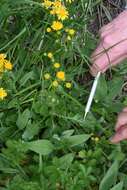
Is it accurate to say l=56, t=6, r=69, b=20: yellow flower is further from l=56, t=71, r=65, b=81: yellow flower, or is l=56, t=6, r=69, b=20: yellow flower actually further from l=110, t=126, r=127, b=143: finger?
l=110, t=126, r=127, b=143: finger

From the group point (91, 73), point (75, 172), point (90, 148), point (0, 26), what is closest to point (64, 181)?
point (75, 172)

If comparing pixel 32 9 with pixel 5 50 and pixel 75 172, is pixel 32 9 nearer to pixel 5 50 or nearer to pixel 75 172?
pixel 5 50

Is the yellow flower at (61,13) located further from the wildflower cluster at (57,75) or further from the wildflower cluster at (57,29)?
the wildflower cluster at (57,75)

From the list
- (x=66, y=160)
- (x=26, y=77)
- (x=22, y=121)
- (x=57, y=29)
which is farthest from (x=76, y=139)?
(x=57, y=29)

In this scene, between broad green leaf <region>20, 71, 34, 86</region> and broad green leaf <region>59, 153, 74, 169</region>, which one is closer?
broad green leaf <region>59, 153, 74, 169</region>

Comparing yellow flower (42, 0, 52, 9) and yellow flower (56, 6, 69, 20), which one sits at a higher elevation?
yellow flower (42, 0, 52, 9)

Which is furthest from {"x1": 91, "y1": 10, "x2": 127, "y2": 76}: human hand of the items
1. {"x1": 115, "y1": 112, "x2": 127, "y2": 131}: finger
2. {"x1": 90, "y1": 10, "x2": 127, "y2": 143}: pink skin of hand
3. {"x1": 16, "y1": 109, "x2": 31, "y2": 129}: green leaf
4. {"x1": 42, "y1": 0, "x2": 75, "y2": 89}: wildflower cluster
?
{"x1": 16, "y1": 109, "x2": 31, "y2": 129}: green leaf
